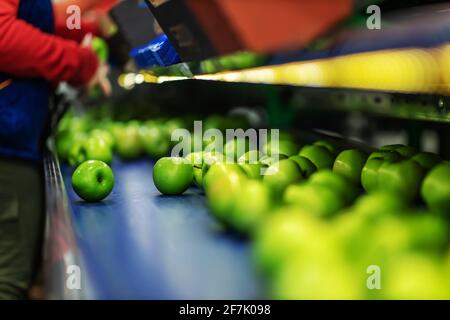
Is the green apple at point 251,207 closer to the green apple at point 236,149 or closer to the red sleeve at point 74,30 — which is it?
the green apple at point 236,149

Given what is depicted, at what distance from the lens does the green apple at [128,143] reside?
296 cm

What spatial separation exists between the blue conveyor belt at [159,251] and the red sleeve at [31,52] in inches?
27.6

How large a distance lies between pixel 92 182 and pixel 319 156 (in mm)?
736

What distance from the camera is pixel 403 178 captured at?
4.94 feet

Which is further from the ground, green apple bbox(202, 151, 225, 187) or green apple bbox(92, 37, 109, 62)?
green apple bbox(92, 37, 109, 62)

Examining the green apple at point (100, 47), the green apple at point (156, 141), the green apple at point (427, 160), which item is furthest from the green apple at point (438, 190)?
the green apple at point (100, 47)

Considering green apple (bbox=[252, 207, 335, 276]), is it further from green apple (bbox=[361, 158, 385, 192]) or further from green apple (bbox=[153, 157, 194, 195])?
green apple (bbox=[153, 157, 194, 195])

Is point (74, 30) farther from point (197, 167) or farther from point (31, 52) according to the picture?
point (197, 167)

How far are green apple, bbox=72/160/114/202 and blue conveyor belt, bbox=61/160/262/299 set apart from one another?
0.11 feet

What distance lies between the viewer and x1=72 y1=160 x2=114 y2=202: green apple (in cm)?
192

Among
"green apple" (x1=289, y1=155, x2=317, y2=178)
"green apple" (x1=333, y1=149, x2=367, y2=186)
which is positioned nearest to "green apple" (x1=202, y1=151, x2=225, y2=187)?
"green apple" (x1=289, y1=155, x2=317, y2=178)

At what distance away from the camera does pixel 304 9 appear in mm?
991
